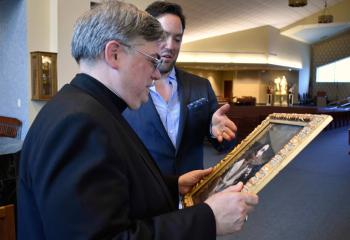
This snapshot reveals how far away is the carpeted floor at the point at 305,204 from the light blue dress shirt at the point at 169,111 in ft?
7.24

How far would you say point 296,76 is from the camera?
69.5 feet

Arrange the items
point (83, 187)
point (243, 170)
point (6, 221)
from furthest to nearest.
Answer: point (6, 221)
point (243, 170)
point (83, 187)

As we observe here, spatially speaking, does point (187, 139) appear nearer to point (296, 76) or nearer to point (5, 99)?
point (5, 99)

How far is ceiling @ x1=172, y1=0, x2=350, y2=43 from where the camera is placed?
1145 centimetres

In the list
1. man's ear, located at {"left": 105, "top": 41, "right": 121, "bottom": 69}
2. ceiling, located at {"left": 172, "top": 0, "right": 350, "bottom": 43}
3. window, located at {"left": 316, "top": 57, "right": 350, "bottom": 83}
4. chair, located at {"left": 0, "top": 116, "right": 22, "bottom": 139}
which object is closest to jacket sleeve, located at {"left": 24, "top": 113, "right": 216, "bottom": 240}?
man's ear, located at {"left": 105, "top": 41, "right": 121, "bottom": 69}

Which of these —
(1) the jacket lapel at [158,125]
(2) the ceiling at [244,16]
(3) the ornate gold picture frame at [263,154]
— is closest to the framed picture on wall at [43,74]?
(1) the jacket lapel at [158,125]

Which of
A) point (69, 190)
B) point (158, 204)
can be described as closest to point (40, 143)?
point (69, 190)

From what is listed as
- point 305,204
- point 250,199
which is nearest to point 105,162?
point 250,199

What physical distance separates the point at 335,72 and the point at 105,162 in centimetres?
2281

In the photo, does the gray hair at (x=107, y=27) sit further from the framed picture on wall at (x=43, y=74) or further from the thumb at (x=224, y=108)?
the framed picture on wall at (x=43, y=74)

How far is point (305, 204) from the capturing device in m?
4.53

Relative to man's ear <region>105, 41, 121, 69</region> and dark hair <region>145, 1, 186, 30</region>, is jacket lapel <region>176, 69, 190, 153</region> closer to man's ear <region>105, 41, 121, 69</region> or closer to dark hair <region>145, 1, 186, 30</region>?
dark hair <region>145, 1, 186, 30</region>

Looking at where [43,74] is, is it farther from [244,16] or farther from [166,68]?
[244,16]

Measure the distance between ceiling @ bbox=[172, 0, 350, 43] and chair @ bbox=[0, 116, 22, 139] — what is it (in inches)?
228
